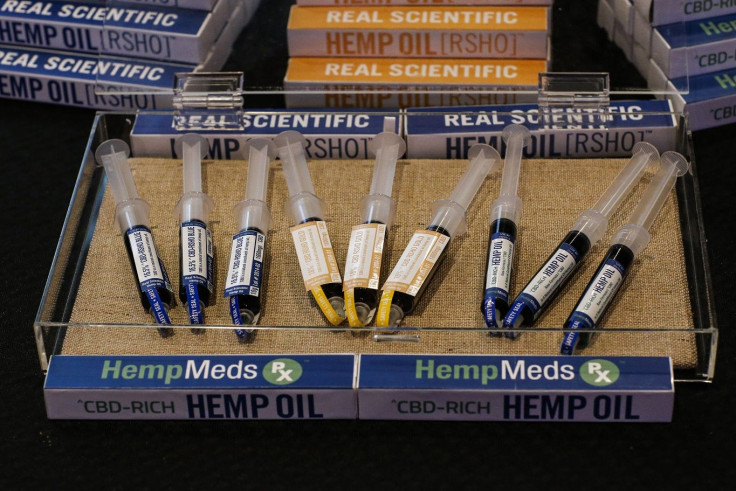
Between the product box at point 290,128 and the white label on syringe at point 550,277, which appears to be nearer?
the white label on syringe at point 550,277

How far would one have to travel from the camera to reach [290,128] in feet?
3.59

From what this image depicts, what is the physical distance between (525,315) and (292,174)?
0.87ft

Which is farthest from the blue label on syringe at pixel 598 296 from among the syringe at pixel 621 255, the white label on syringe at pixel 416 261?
the white label on syringe at pixel 416 261

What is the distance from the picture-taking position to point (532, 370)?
856mm

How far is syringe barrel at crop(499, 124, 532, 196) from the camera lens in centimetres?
102

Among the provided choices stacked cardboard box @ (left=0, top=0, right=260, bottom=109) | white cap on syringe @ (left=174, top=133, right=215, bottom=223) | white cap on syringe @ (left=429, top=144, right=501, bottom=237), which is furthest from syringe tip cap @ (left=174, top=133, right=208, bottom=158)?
white cap on syringe @ (left=429, top=144, right=501, bottom=237)

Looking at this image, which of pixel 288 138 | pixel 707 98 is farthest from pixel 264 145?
pixel 707 98

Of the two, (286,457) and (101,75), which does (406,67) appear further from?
(286,457)

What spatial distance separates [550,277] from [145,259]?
328 millimetres

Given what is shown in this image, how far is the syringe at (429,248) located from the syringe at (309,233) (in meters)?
0.04

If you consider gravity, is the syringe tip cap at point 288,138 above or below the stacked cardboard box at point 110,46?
below

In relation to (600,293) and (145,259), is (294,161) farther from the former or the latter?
(600,293)

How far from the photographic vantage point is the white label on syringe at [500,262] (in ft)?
2.99

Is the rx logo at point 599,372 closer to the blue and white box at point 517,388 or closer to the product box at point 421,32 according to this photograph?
the blue and white box at point 517,388
